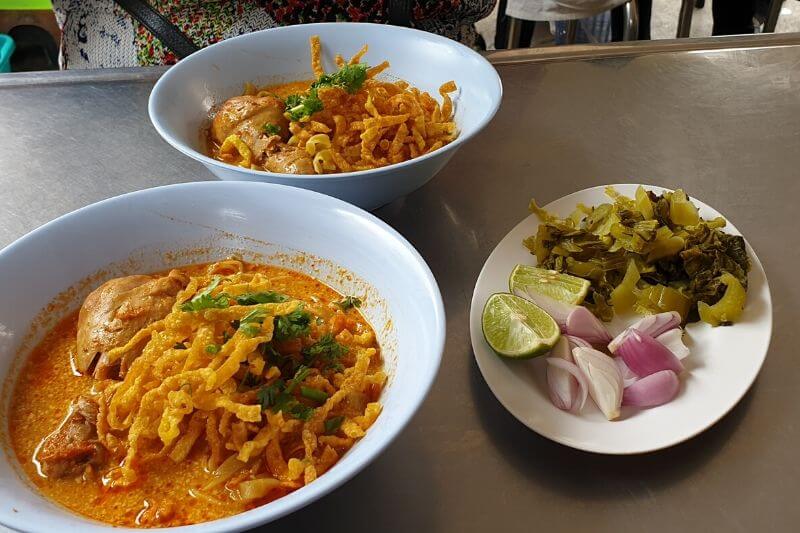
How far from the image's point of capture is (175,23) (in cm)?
247

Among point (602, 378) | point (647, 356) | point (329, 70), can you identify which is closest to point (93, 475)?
point (602, 378)

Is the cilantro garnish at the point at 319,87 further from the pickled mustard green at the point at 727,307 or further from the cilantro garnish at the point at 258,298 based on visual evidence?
the pickled mustard green at the point at 727,307

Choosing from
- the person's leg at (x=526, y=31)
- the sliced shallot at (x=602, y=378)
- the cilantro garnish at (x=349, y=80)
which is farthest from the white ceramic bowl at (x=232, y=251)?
the person's leg at (x=526, y=31)

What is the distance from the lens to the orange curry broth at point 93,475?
3.51ft

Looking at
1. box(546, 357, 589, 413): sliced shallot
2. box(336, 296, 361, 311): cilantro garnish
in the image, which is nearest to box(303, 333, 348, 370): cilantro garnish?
box(336, 296, 361, 311): cilantro garnish

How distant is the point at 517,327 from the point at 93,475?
0.78 metres

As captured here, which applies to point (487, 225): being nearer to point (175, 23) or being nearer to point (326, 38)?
point (326, 38)

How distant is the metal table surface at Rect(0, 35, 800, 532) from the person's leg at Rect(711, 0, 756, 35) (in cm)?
191

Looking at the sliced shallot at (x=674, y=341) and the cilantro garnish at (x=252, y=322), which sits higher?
the cilantro garnish at (x=252, y=322)

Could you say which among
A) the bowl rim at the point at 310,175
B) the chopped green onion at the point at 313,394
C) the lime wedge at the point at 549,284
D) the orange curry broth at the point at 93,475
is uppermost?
the bowl rim at the point at 310,175

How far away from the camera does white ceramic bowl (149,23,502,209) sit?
159 centimetres

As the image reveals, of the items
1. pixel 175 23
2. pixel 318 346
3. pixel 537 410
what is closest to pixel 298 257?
pixel 318 346

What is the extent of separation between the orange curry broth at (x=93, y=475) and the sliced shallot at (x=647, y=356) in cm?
48

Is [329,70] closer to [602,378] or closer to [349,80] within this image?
[349,80]
